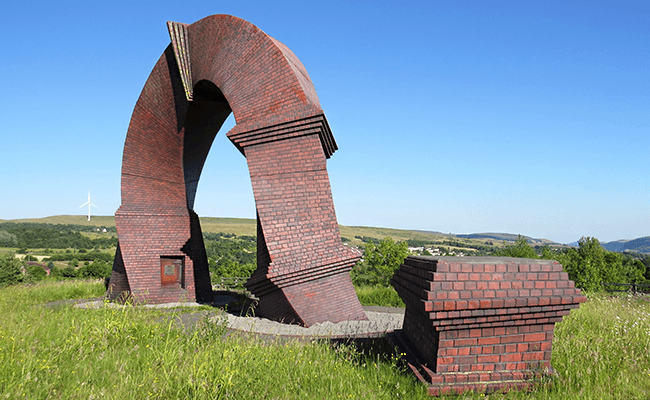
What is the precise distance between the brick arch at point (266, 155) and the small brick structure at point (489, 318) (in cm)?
419

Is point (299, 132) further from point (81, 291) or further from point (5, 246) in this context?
point (5, 246)

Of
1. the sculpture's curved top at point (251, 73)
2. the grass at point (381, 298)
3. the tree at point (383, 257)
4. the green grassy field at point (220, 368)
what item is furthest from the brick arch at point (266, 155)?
the tree at point (383, 257)

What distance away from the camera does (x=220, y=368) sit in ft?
12.2

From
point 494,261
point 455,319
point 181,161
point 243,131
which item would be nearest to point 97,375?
point 455,319

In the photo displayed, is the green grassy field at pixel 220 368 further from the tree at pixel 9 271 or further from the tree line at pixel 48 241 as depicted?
the tree line at pixel 48 241

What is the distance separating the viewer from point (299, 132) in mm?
7672

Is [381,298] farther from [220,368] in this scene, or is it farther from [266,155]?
[220,368]

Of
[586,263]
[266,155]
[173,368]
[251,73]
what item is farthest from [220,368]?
[586,263]

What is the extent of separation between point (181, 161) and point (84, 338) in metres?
8.59

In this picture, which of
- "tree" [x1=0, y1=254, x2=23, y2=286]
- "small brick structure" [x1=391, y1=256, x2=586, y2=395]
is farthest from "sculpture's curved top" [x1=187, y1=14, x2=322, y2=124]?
"tree" [x1=0, y1=254, x2=23, y2=286]

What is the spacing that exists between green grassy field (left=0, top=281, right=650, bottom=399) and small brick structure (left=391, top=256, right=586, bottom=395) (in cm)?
→ 16

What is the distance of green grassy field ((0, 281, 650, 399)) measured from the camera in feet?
10.8

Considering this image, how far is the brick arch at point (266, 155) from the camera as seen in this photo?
7.59 m

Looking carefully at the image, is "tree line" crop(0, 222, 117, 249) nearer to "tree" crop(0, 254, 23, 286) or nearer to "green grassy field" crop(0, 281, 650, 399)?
"tree" crop(0, 254, 23, 286)
